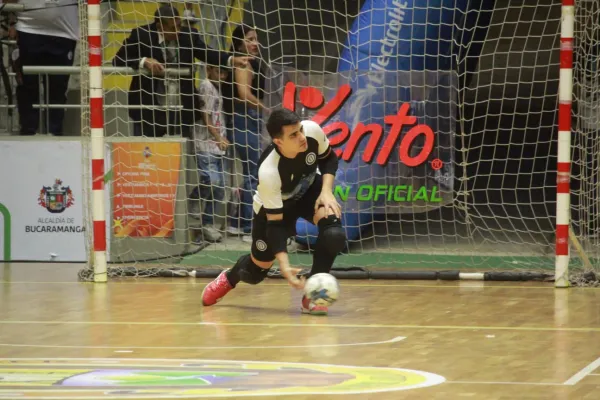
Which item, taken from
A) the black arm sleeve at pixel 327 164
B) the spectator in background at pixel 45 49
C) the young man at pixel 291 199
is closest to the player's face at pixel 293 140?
the young man at pixel 291 199

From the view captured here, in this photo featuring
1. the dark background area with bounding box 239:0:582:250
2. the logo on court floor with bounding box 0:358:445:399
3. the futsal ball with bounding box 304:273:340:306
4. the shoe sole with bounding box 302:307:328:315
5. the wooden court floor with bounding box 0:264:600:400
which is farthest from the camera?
the dark background area with bounding box 239:0:582:250

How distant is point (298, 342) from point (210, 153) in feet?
16.9

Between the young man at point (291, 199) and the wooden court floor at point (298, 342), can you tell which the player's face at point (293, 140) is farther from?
the wooden court floor at point (298, 342)

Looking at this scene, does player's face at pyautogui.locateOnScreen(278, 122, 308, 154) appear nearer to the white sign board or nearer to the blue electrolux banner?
the blue electrolux banner

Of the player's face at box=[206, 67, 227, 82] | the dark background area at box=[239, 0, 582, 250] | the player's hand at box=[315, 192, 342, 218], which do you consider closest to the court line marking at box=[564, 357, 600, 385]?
the player's hand at box=[315, 192, 342, 218]

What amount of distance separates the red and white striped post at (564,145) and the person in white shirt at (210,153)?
361 centimetres

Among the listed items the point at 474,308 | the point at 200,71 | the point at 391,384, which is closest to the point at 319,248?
the point at 474,308

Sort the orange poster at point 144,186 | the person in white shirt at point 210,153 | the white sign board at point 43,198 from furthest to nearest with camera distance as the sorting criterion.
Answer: the white sign board at point 43,198 < the person in white shirt at point 210,153 < the orange poster at point 144,186

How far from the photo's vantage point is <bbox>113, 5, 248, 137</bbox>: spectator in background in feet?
39.2

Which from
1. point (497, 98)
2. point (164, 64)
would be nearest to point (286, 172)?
point (164, 64)

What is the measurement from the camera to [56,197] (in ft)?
40.3

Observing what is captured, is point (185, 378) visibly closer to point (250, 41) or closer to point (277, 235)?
point (277, 235)

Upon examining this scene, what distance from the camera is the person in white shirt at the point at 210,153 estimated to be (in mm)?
12141

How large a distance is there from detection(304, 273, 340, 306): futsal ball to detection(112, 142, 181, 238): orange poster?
3931mm
